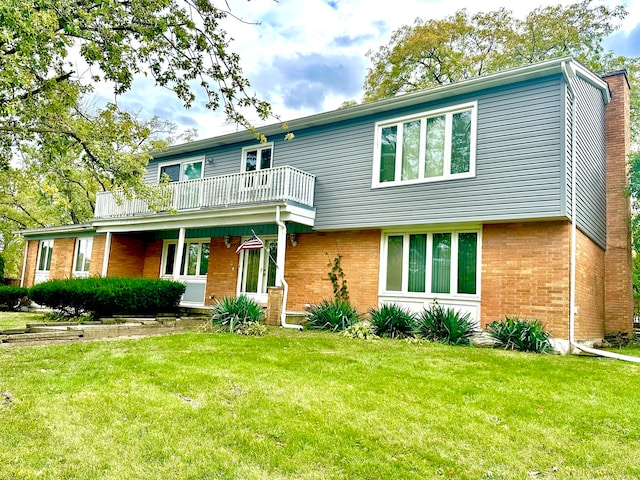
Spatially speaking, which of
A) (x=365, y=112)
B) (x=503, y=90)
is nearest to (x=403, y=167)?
(x=365, y=112)

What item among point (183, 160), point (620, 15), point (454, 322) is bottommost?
point (454, 322)

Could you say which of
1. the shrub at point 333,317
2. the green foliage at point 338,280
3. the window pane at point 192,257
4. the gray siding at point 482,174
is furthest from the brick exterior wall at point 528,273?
the window pane at point 192,257

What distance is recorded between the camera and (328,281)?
13.0 meters

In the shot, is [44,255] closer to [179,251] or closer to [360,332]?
[179,251]

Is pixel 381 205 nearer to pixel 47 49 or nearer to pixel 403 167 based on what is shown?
pixel 403 167

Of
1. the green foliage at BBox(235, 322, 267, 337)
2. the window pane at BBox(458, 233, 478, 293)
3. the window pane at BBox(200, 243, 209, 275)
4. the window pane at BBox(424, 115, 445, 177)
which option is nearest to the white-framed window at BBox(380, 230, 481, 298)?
the window pane at BBox(458, 233, 478, 293)

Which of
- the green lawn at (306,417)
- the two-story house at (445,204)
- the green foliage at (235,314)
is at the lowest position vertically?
the green lawn at (306,417)

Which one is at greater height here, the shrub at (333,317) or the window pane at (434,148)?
the window pane at (434,148)

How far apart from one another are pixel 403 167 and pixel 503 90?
2.98 meters

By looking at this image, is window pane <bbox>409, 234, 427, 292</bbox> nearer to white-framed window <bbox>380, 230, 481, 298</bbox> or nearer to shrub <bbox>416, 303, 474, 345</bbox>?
white-framed window <bbox>380, 230, 481, 298</bbox>

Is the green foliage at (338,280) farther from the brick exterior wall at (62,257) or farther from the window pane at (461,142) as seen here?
the brick exterior wall at (62,257)

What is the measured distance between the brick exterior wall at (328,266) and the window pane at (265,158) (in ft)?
9.33

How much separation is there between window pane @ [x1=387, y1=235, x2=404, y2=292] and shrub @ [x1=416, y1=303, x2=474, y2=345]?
5.86 feet

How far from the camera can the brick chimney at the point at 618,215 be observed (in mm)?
12852
